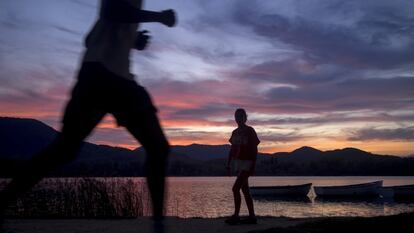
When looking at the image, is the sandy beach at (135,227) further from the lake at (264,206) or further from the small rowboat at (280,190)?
the small rowboat at (280,190)

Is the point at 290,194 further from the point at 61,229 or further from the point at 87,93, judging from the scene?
the point at 87,93

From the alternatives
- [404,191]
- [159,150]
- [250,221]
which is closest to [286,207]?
[404,191]

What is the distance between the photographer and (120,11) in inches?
105

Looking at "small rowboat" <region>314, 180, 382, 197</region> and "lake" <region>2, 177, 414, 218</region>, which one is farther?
"small rowboat" <region>314, 180, 382, 197</region>

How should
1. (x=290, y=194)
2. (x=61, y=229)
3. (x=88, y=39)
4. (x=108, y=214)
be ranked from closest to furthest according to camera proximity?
1. (x=88, y=39)
2. (x=61, y=229)
3. (x=108, y=214)
4. (x=290, y=194)

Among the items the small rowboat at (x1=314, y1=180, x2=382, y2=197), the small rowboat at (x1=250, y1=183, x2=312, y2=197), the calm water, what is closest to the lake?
the calm water

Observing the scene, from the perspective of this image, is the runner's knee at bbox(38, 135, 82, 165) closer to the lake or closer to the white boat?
the lake

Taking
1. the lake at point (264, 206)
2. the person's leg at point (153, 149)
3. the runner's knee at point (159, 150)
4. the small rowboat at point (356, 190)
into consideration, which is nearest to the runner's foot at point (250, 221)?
the lake at point (264, 206)

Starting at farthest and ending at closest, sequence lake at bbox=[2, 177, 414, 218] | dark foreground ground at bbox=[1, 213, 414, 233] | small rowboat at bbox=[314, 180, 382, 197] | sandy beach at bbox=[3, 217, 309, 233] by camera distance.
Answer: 1. small rowboat at bbox=[314, 180, 382, 197]
2. lake at bbox=[2, 177, 414, 218]
3. sandy beach at bbox=[3, 217, 309, 233]
4. dark foreground ground at bbox=[1, 213, 414, 233]

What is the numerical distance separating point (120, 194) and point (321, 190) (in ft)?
137

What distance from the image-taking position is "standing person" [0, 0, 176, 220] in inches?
103

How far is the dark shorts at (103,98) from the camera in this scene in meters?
2.61

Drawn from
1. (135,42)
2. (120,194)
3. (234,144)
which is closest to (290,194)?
(120,194)

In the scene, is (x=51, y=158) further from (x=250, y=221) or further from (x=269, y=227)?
(x=250, y=221)
